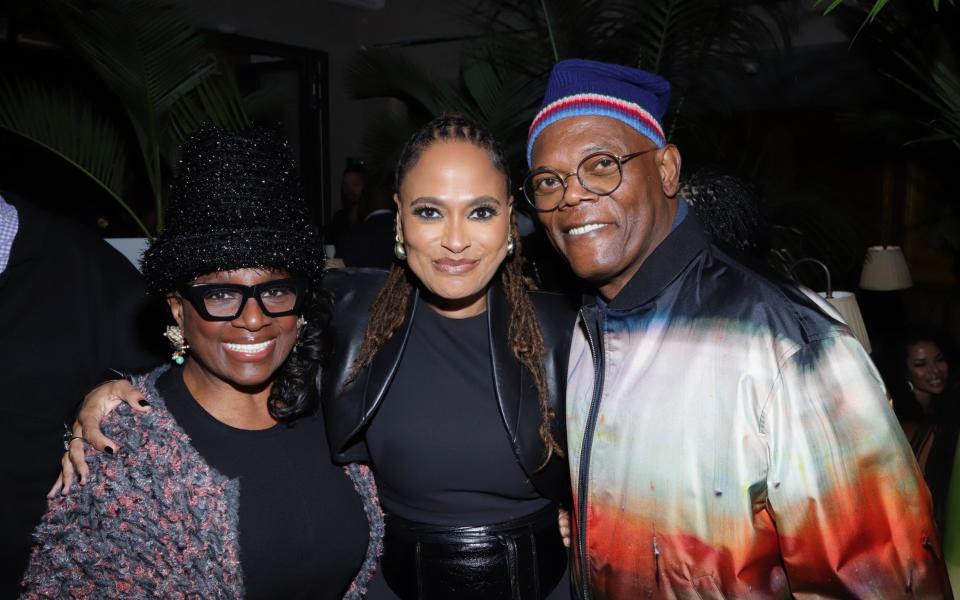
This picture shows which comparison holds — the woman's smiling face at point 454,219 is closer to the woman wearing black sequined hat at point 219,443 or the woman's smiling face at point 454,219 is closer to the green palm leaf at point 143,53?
the woman wearing black sequined hat at point 219,443

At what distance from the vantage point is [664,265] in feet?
5.53

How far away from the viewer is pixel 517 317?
2.24m

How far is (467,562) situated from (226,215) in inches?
43.8

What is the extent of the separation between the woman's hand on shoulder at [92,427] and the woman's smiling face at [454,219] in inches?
31.3

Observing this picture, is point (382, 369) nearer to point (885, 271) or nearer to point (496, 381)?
point (496, 381)

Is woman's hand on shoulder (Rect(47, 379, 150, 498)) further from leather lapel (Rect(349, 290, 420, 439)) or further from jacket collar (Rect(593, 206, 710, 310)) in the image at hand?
jacket collar (Rect(593, 206, 710, 310))

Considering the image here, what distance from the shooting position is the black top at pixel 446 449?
81.4 inches

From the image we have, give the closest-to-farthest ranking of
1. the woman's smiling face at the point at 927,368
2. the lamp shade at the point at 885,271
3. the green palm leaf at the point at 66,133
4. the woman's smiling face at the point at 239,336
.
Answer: the woman's smiling face at the point at 239,336 → the green palm leaf at the point at 66,133 → the woman's smiling face at the point at 927,368 → the lamp shade at the point at 885,271

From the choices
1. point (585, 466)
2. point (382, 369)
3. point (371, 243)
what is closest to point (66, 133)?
point (371, 243)

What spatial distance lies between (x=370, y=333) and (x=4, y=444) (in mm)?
1025

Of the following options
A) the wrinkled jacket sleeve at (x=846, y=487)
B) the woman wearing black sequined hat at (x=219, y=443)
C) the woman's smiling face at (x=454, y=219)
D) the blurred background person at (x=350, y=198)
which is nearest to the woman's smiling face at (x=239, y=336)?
the woman wearing black sequined hat at (x=219, y=443)

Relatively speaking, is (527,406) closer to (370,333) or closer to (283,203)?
(370,333)

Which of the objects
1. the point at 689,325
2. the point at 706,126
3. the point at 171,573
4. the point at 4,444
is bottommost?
the point at 171,573

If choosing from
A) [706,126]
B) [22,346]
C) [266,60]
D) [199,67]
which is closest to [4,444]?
[22,346]
